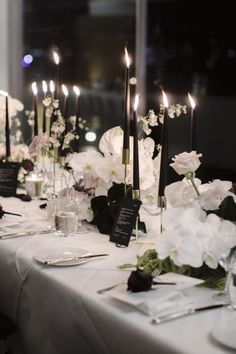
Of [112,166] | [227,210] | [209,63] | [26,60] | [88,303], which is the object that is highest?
[209,63]

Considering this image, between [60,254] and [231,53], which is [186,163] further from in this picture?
[231,53]

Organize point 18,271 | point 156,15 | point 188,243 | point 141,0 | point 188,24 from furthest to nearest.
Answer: point 188,24, point 156,15, point 141,0, point 18,271, point 188,243

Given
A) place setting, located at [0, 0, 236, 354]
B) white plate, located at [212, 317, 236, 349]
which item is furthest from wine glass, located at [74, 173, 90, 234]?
white plate, located at [212, 317, 236, 349]

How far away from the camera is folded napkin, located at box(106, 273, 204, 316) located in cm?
141

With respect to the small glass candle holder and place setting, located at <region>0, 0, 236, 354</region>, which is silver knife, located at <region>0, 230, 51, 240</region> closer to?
place setting, located at <region>0, 0, 236, 354</region>

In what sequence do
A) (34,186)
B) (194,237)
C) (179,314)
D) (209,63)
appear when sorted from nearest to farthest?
1. (179,314)
2. (194,237)
3. (34,186)
4. (209,63)

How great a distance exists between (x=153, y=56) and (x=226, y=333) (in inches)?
169

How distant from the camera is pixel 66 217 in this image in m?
2.17

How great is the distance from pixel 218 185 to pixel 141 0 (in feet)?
9.07

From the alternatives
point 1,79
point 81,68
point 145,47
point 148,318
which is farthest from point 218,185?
point 81,68

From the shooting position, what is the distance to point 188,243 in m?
1.50

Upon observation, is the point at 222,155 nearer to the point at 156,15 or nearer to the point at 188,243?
the point at 156,15

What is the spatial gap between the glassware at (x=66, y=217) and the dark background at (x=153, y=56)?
5.71 feet

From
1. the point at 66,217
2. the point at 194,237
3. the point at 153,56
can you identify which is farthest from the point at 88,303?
the point at 153,56
